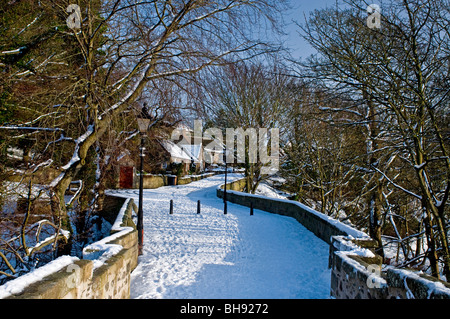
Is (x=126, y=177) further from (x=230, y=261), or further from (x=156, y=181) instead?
(x=230, y=261)

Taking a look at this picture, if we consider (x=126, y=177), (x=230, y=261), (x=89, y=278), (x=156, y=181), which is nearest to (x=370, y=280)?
(x=89, y=278)

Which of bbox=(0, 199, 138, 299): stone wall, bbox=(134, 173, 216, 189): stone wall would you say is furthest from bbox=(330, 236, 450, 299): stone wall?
bbox=(134, 173, 216, 189): stone wall

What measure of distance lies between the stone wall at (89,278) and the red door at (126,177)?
70.9ft

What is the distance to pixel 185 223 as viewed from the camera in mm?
11227

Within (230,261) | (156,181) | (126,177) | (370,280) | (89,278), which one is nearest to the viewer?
(89,278)

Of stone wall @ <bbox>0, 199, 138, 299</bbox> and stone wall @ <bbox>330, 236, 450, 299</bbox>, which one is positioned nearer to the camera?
stone wall @ <bbox>0, 199, 138, 299</bbox>

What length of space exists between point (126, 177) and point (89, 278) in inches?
963

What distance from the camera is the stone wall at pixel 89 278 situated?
2.38 meters

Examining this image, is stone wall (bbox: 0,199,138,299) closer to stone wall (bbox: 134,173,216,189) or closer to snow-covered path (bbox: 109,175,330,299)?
snow-covered path (bbox: 109,175,330,299)

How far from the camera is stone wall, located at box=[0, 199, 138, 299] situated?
7.80 ft

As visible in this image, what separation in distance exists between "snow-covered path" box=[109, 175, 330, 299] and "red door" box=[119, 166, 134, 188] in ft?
50.7

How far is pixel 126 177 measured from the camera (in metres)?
26.4

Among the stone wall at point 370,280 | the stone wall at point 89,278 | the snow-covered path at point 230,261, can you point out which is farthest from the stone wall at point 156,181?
the stone wall at point 370,280
